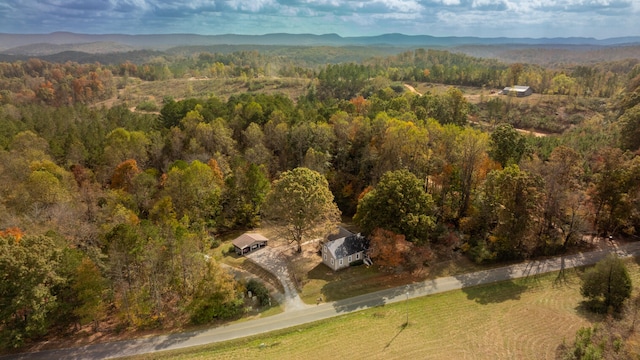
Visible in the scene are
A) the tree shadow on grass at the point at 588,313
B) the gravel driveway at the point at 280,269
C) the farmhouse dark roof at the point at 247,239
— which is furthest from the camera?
the farmhouse dark roof at the point at 247,239

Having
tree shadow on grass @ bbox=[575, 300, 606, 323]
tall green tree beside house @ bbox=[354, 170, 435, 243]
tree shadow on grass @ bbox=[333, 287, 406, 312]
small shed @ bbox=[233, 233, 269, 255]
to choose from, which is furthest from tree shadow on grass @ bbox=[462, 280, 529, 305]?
small shed @ bbox=[233, 233, 269, 255]

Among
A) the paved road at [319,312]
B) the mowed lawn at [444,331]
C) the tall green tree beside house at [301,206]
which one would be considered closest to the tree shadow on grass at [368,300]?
the paved road at [319,312]

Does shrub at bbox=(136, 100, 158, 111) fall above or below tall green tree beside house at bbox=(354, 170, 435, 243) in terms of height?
above

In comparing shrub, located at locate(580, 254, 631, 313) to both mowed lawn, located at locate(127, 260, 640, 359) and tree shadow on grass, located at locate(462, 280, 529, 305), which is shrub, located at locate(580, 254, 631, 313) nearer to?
mowed lawn, located at locate(127, 260, 640, 359)

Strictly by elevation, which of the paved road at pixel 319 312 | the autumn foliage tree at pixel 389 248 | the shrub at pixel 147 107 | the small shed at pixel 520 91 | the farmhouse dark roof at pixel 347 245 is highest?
the small shed at pixel 520 91

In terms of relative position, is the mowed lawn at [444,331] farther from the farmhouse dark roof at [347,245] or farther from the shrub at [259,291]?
the farmhouse dark roof at [347,245]

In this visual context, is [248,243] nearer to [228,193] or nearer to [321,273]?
[228,193]
